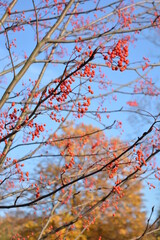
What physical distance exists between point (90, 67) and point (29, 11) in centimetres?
374

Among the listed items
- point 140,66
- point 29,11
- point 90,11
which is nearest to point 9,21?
point 29,11

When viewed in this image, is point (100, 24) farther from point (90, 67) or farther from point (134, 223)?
point (134, 223)

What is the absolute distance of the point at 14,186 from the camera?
646cm

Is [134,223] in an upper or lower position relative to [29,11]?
lower

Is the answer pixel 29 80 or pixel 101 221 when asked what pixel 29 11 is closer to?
pixel 29 80

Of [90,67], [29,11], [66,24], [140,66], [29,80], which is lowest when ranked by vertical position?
[90,67]

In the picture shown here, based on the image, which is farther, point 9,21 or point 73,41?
point 9,21

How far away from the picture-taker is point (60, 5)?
7.20 meters

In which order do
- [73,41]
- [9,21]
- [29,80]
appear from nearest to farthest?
1. [73,41]
2. [29,80]
3. [9,21]

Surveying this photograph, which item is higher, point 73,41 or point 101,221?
point 101,221

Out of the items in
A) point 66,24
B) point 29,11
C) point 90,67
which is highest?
point 29,11

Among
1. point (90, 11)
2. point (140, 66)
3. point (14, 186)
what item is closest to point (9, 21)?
point (90, 11)

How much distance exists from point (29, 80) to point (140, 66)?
2.37 meters

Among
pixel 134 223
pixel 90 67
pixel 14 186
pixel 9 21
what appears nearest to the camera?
pixel 90 67
